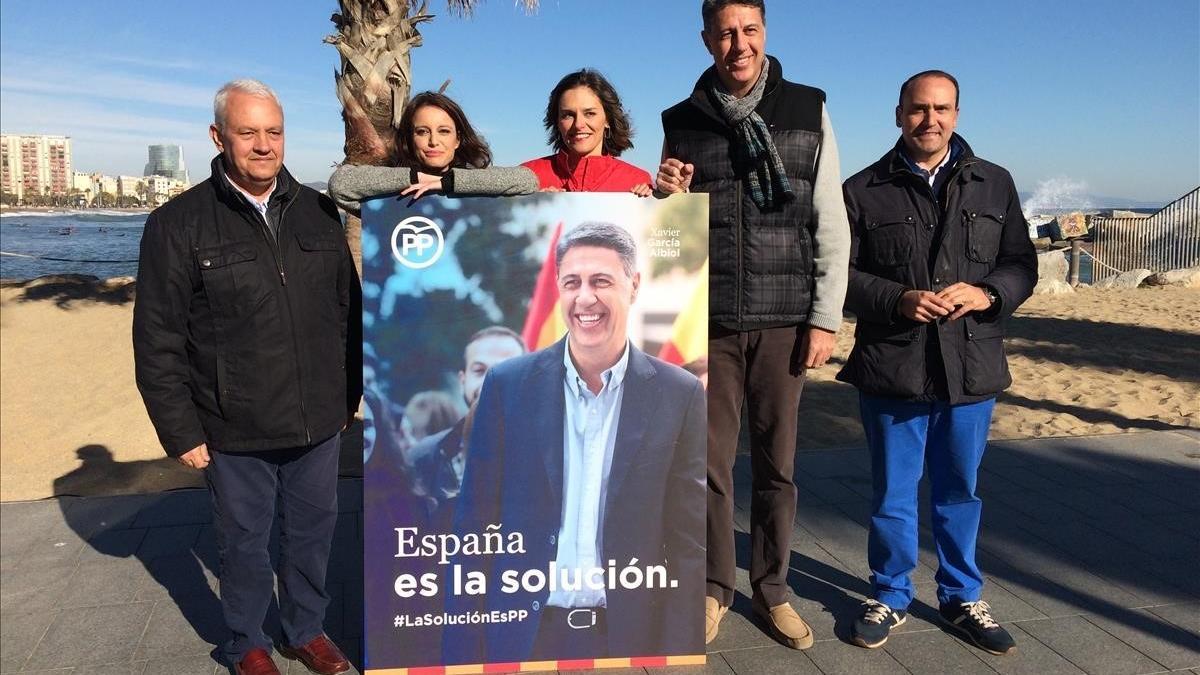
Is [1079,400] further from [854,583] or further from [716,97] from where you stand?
[716,97]

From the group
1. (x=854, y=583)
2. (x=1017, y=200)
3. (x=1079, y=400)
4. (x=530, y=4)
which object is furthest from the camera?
(x=530, y=4)

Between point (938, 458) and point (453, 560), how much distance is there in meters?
1.81

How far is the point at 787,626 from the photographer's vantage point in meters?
3.25

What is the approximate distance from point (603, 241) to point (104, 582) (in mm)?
2757

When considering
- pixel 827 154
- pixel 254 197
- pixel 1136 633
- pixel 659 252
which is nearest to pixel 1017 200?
pixel 827 154

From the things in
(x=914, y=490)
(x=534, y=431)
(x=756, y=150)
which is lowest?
(x=914, y=490)

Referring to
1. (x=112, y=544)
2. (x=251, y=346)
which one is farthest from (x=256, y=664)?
(x=112, y=544)

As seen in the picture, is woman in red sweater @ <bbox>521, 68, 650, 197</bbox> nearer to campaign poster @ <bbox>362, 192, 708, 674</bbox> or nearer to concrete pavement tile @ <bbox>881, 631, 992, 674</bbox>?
campaign poster @ <bbox>362, 192, 708, 674</bbox>

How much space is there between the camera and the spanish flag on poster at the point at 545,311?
9.16 ft

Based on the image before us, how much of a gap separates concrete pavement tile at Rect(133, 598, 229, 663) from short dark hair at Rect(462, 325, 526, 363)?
4.93ft

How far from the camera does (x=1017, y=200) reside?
3314 mm

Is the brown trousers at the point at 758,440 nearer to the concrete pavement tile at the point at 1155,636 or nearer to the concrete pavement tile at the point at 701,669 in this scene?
the concrete pavement tile at the point at 701,669

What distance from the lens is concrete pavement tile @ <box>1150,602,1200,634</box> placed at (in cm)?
339

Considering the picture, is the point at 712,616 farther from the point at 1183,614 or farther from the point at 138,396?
the point at 138,396
